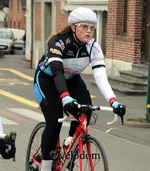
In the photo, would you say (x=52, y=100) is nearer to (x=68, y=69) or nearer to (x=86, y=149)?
(x=68, y=69)

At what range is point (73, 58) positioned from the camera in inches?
208

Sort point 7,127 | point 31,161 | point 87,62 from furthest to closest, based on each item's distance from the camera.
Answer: point 7,127 < point 31,161 < point 87,62

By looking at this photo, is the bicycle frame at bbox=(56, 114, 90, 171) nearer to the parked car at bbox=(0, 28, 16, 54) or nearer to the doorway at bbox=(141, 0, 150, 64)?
the doorway at bbox=(141, 0, 150, 64)

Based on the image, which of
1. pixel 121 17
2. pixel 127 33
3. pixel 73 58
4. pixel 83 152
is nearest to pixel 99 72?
pixel 73 58

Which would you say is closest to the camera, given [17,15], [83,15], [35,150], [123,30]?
[83,15]

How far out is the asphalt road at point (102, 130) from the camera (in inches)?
301

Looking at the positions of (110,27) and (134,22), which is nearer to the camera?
(134,22)

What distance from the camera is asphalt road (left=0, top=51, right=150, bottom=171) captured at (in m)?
7.64

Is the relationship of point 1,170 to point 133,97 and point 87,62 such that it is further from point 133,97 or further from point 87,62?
point 133,97

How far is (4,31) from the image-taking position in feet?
131

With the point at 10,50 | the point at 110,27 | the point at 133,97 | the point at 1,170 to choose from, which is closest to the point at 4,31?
the point at 10,50

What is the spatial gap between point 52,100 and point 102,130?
5037mm

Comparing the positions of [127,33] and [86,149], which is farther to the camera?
[127,33]

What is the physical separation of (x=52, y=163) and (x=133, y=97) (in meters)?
9.87
